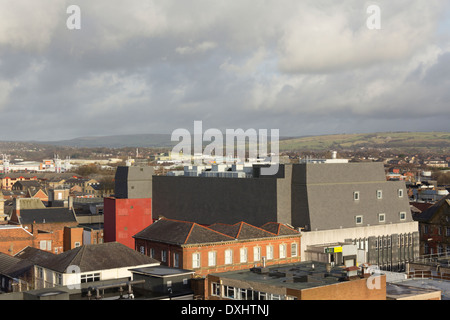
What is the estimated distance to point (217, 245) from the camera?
66.0 m

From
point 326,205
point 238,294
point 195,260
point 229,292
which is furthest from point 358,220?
point 238,294

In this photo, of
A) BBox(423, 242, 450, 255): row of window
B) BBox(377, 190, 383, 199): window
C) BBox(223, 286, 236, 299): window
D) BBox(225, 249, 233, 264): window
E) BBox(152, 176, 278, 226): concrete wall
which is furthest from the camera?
BBox(423, 242, 450, 255): row of window

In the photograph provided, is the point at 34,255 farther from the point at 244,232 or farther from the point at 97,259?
the point at 244,232

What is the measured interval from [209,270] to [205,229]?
17.0ft

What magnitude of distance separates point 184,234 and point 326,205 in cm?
2444

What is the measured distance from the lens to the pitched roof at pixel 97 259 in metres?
54.3

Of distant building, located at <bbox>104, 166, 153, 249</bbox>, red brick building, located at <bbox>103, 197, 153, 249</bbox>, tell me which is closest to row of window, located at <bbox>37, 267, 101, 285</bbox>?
red brick building, located at <bbox>103, 197, 153, 249</bbox>

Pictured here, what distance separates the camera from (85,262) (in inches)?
2148

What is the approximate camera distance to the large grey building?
79188 millimetres

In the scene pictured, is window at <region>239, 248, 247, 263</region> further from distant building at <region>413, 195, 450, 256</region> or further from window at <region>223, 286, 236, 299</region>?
distant building at <region>413, 195, 450, 256</region>

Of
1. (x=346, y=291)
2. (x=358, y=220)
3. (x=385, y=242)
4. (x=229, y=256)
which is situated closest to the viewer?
(x=346, y=291)

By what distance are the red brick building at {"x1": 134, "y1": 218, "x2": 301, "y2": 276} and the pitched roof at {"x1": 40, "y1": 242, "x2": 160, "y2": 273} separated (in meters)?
7.90

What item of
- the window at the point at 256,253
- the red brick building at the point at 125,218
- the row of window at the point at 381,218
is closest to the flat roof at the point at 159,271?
the window at the point at 256,253
